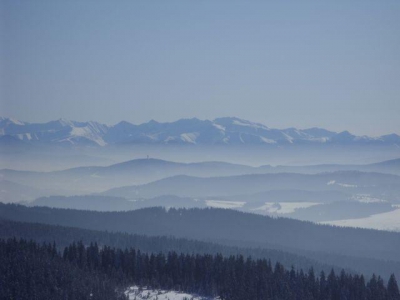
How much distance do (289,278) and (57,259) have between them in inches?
1958

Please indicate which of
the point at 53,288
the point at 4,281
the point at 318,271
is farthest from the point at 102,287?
the point at 318,271

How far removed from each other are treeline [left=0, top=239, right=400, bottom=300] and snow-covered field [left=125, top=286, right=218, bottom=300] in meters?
3.33

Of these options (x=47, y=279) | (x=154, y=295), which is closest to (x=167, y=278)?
(x=154, y=295)

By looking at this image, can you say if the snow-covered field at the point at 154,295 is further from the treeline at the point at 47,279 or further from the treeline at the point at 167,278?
the treeline at the point at 167,278

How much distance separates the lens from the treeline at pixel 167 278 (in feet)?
402

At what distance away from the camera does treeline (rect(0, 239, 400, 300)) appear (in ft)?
402

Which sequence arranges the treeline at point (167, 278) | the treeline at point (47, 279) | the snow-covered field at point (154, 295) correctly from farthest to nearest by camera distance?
1. the snow-covered field at point (154, 295)
2. the treeline at point (167, 278)
3. the treeline at point (47, 279)

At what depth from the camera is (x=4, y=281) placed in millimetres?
120188

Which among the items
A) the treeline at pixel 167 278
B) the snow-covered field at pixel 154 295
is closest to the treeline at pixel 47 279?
the treeline at pixel 167 278

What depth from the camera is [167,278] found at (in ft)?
466

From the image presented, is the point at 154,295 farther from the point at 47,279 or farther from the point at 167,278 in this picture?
the point at 47,279

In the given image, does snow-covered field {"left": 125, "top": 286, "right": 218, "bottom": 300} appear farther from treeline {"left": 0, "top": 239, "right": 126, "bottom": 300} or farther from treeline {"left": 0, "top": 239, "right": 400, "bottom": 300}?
treeline {"left": 0, "top": 239, "right": 400, "bottom": 300}

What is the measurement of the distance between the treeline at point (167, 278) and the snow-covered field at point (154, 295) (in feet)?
10.9

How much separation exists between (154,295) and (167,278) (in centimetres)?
1125
